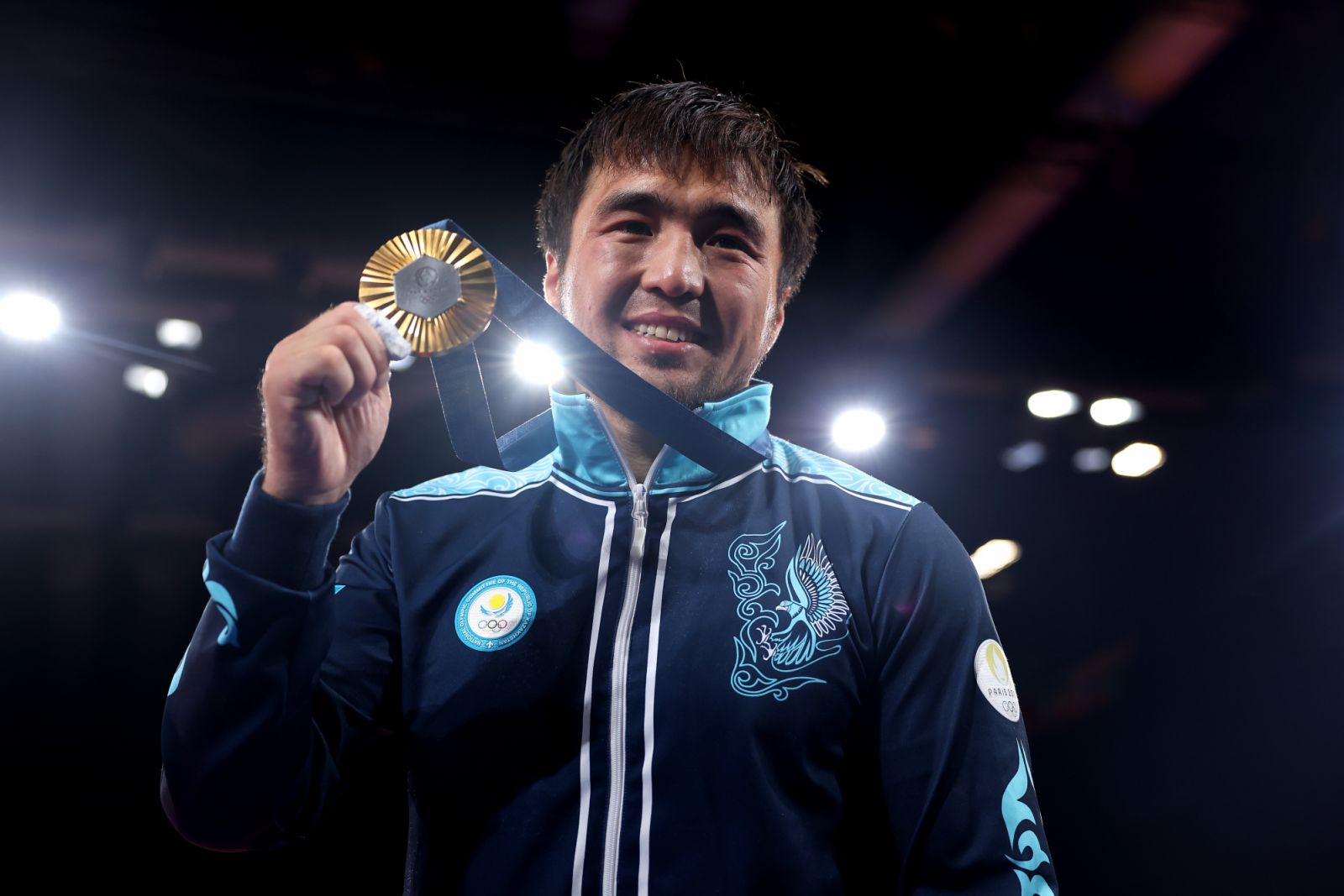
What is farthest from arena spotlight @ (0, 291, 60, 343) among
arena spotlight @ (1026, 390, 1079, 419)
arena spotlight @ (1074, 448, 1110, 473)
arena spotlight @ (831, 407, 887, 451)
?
arena spotlight @ (1074, 448, 1110, 473)

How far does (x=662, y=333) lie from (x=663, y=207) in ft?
0.70

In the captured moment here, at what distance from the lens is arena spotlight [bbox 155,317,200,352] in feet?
10.6

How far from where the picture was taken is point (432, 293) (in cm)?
90

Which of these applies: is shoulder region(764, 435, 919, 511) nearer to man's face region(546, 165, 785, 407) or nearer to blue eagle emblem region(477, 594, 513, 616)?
man's face region(546, 165, 785, 407)

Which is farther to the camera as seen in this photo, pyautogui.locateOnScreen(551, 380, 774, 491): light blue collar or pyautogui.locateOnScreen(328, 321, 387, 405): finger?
pyautogui.locateOnScreen(551, 380, 774, 491): light blue collar

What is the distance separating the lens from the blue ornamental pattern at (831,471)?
1232mm

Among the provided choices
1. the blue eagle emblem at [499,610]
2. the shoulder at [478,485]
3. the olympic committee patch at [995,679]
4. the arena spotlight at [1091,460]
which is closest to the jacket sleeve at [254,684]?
the blue eagle emblem at [499,610]

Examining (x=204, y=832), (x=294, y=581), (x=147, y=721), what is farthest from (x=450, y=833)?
(x=147, y=721)

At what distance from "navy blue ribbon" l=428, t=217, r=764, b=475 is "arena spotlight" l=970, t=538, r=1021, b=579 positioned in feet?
12.8

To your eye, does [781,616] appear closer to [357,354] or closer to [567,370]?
[567,370]

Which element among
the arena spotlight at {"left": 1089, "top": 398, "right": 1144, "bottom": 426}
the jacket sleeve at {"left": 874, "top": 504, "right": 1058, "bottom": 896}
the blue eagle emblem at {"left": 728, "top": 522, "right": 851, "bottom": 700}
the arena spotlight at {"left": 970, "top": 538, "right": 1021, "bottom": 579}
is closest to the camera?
the jacket sleeve at {"left": 874, "top": 504, "right": 1058, "bottom": 896}

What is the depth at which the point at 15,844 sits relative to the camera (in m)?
3.38

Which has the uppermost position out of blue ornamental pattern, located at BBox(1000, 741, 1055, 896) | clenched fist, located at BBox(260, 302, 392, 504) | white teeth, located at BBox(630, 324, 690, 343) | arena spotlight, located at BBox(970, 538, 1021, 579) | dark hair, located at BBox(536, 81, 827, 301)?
arena spotlight, located at BBox(970, 538, 1021, 579)

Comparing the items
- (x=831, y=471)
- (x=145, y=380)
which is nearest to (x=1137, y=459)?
(x=831, y=471)
